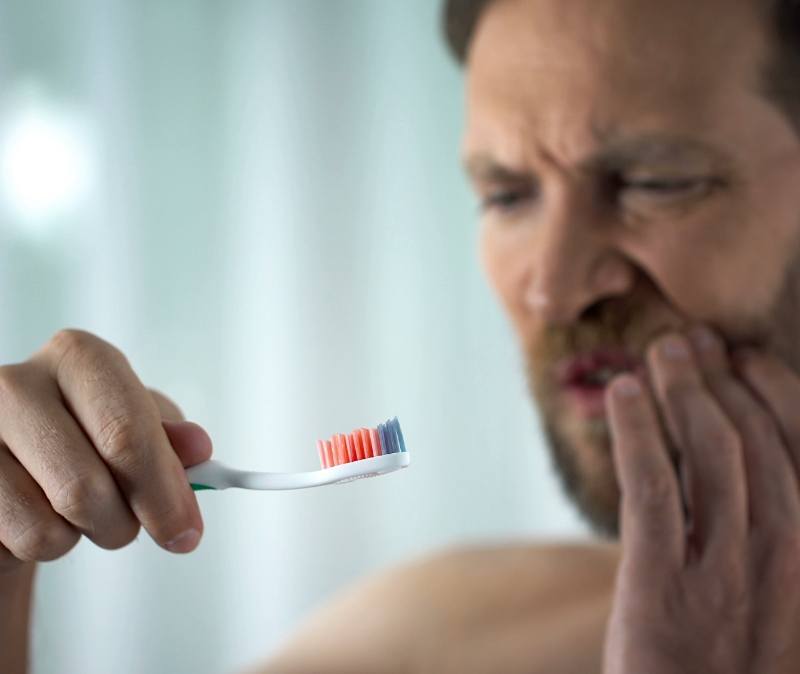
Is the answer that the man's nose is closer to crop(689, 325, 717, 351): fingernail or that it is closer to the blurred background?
crop(689, 325, 717, 351): fingernail

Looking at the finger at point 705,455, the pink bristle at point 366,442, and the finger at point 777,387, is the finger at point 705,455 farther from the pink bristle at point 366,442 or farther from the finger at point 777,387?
the pink bristle at point 366,442

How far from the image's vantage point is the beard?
89 cm

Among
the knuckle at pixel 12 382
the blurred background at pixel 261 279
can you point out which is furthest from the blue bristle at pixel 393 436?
the blurred background at pixel 261 279

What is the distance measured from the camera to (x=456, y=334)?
1.66 meters

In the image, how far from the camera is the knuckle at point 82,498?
0.48m

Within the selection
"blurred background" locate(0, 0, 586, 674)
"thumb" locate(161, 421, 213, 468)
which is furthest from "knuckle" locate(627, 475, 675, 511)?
"blurred background" locate(0, 0, 586, 674)

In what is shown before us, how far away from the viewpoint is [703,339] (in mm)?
866

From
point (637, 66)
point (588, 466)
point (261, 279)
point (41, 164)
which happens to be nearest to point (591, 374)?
point (588, 466)

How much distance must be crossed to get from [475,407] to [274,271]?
1.55 ft

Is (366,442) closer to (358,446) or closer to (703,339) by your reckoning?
(358,446)

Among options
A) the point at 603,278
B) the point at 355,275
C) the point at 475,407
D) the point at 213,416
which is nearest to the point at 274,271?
the point at 355,275

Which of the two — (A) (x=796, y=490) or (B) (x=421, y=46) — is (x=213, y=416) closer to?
(B) (x=421, y=46)

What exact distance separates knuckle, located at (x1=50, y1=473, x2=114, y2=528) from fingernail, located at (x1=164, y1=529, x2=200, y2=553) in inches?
1.7

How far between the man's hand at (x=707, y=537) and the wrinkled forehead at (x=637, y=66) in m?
0.27
